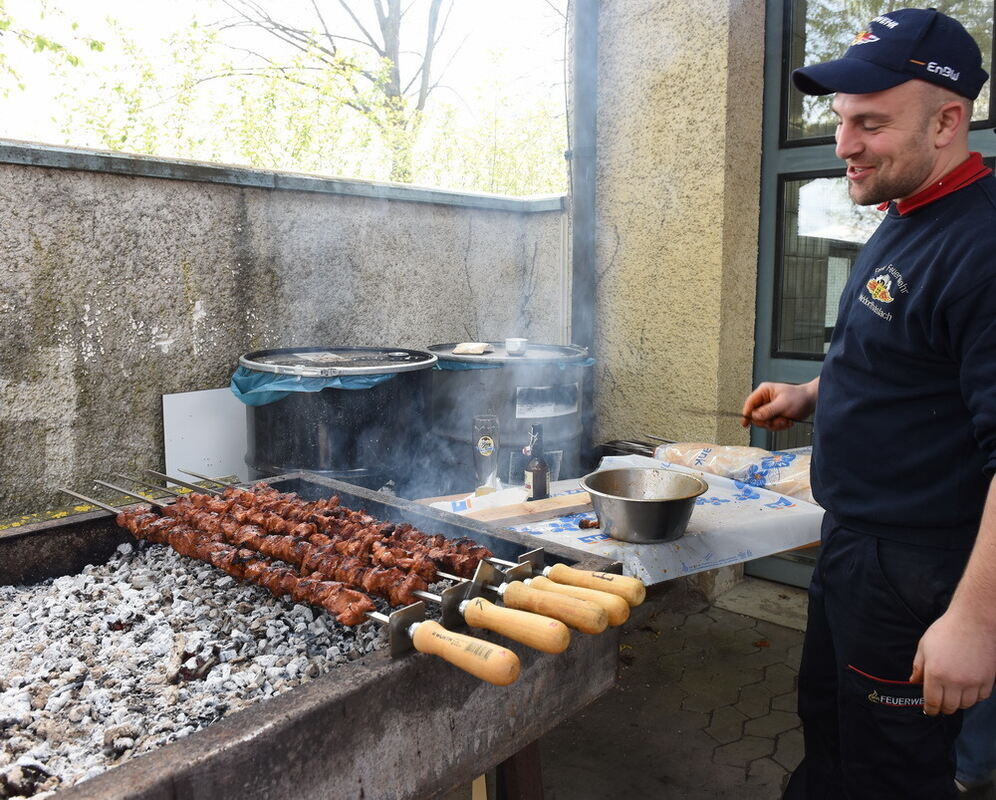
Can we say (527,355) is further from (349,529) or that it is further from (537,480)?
(349,529)

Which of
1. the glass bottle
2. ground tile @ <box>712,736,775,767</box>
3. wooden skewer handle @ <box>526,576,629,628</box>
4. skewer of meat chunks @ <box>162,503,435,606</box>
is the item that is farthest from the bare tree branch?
wooden skewer handle @ <box>526,576,629,628</box>

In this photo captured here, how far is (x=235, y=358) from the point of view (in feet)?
16.3

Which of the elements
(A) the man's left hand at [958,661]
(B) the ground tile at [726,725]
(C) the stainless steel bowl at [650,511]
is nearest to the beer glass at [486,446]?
(C) the stainless steel bowl at [650,511]

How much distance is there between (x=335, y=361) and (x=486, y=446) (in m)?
1.08

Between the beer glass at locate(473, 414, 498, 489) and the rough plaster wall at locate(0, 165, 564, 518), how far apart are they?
1.53 meters

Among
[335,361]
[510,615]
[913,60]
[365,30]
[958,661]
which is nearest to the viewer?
[510,615]

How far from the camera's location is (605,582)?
6.19ft

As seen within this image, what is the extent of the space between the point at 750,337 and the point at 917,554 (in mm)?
3469

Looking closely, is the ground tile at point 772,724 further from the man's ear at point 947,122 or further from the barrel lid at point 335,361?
the man's ear at point 947,122

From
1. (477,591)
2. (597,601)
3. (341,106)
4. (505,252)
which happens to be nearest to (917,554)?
(597,601)

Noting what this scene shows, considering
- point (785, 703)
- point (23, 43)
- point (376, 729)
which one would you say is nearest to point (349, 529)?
point (376, 729)

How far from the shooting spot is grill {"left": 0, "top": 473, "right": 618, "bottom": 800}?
4.62ft

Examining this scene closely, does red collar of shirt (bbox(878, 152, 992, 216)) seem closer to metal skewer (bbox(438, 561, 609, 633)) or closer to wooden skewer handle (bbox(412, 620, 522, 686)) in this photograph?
metal skewer (bbox(438, 561, 609, 633))

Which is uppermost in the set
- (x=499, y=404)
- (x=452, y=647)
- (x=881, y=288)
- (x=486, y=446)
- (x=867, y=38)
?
(x=867, y=38)
